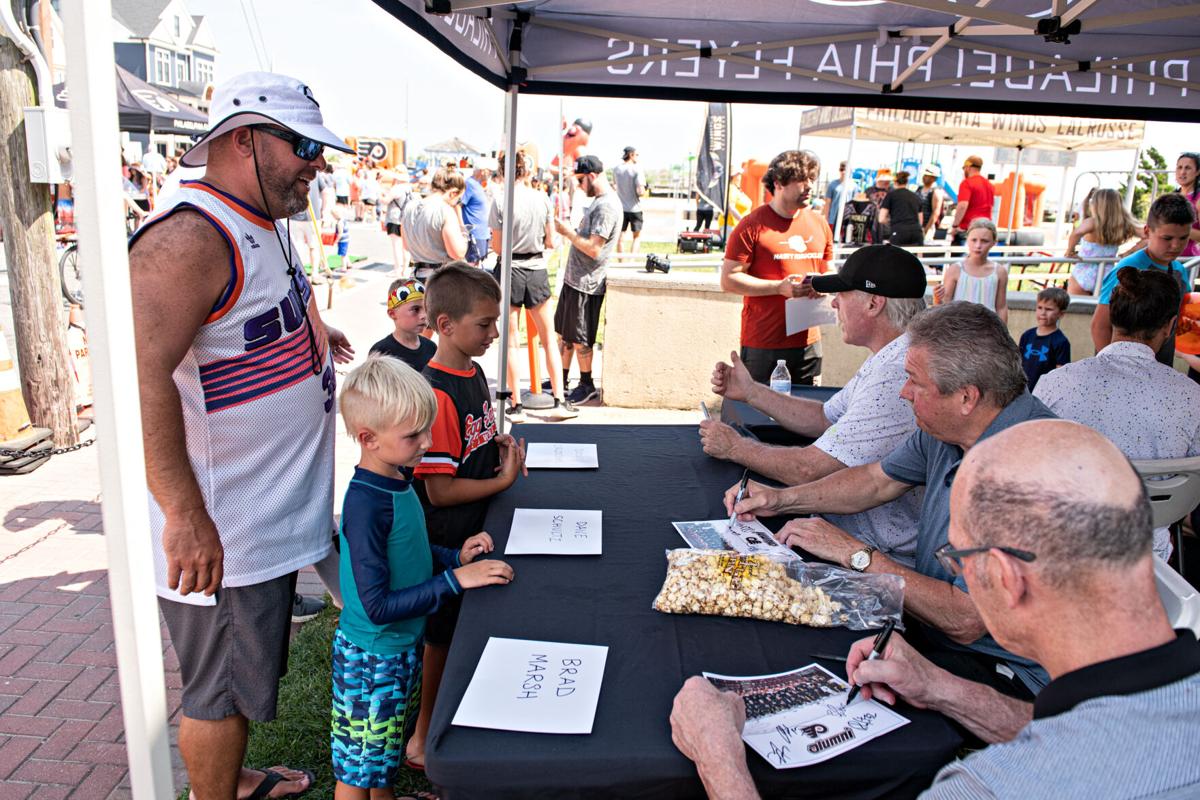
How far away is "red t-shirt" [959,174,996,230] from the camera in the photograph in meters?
14.2

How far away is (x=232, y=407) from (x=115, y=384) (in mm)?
648

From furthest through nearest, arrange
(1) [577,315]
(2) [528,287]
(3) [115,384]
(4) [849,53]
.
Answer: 1. (1) [577,315]
2. (2) [528,287]
3. (4) [849,53]
4. (3) [115,384]

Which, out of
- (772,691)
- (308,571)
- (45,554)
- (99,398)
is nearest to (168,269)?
(99,398)

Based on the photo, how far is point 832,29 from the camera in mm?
4191

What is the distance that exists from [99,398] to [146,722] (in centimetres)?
56

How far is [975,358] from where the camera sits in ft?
6.48

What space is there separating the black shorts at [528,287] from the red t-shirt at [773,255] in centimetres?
207

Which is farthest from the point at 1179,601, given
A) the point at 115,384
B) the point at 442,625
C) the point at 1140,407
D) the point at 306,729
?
the point at 306,729

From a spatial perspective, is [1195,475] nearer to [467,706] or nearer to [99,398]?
[467,706]

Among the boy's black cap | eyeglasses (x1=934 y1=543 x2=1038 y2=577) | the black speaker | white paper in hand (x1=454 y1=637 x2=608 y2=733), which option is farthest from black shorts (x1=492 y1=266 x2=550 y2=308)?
eyeglasses (x1=934 y1=543 x2=1038 y2=577)

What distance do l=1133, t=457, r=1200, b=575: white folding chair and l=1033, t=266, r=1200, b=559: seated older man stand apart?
7cm

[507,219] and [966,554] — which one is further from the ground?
[507,219]

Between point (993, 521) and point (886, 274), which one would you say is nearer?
point (993, 521)

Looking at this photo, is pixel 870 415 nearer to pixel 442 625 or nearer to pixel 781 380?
pixel 781 380
